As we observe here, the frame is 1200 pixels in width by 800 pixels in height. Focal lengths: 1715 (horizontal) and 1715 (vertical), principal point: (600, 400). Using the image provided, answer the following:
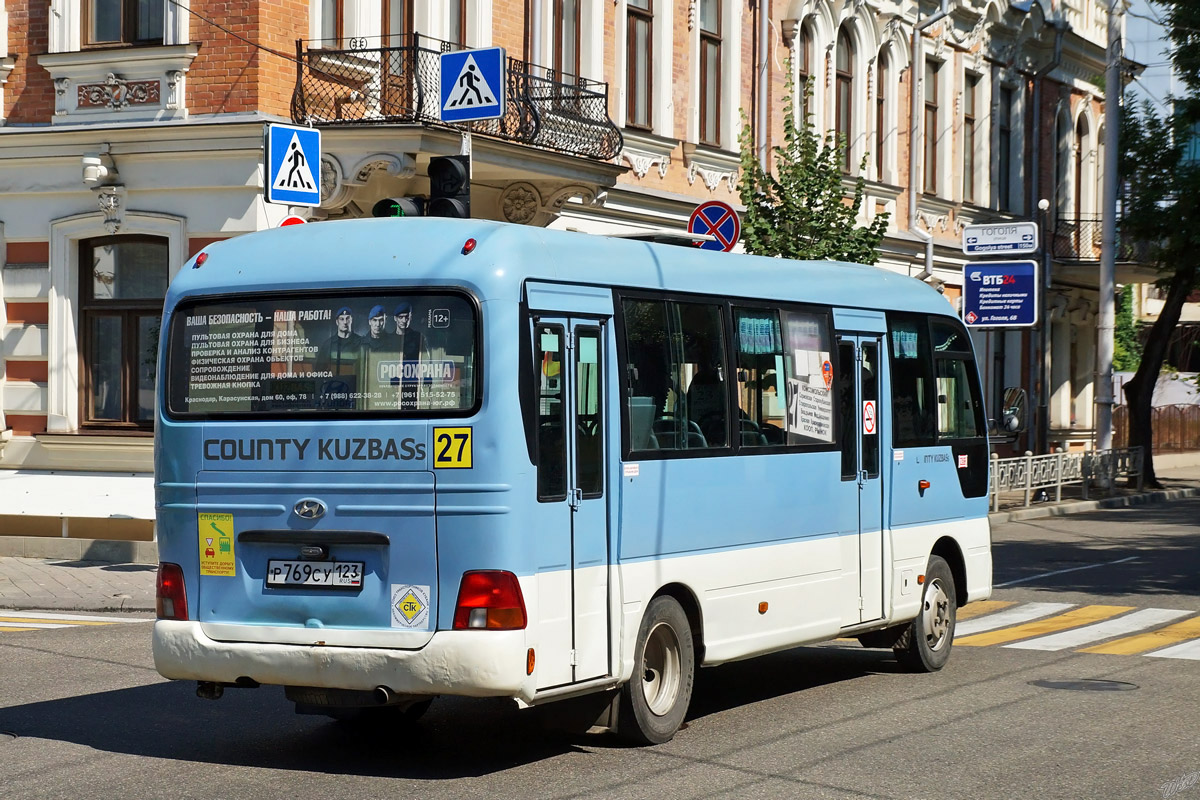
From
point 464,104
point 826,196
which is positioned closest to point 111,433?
point 464,104

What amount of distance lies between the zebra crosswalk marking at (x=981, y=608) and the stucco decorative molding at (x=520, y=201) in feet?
24.4

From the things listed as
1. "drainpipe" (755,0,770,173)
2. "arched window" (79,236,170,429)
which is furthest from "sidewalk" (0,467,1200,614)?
"drainpipe" (755,0,770,173)

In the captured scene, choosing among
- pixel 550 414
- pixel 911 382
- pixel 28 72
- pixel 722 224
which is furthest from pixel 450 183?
pixel 28 72

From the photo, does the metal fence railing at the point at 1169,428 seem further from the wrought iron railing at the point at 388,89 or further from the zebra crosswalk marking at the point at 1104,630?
the zebra crosswalk marking at the point at 1104,630

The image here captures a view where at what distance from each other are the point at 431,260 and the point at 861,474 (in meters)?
3.93

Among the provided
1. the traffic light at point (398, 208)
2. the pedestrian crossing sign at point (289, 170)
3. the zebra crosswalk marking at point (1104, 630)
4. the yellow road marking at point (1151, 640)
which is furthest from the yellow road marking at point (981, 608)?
the pedestrian crossing sign at point (289, 170)

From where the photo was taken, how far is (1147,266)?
3875 cm

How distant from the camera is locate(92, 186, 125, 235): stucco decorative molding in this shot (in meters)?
18.9

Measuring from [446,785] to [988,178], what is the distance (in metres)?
31.2

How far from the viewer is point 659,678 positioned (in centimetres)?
901

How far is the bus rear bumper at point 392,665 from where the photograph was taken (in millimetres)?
7707

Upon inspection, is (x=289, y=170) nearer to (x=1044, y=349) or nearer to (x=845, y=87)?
(x=845, y=87)

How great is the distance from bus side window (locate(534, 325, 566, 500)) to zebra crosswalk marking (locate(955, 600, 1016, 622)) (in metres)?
7.32

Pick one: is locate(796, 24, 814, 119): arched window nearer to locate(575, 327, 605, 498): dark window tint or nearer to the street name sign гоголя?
the street name sign гоголя
